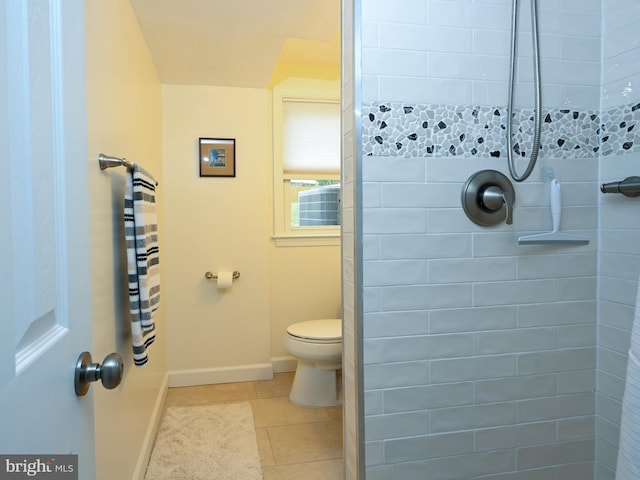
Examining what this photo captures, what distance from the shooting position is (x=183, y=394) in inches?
112

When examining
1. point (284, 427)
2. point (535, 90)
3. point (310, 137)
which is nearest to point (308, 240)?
point (310, 137)

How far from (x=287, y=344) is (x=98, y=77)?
6.07ft

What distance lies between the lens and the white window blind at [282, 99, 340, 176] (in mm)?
3250

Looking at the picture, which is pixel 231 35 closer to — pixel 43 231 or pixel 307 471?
pixel 43 231

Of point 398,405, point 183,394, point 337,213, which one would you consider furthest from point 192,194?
point 398,405

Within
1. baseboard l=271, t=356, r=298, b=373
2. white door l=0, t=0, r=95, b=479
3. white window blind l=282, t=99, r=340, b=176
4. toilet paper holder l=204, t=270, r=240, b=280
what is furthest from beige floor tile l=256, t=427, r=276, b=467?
white window blind l=282, t=99, r=340, b=176

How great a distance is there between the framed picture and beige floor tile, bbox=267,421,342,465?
1704mm

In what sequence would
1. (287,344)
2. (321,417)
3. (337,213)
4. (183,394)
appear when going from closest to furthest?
(321,417), (287,344), (183,394), (337,213)

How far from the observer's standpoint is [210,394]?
285 centimetres

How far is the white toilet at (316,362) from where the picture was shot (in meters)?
2.54

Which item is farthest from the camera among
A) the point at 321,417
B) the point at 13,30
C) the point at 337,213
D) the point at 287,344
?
the point at 337,213

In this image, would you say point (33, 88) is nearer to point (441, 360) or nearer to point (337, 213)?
point (441, 360)

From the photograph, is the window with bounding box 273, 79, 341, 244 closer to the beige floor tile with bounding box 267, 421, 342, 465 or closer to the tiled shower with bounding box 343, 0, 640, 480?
the beige floor tile with bounding box 267, 421, 342, 465

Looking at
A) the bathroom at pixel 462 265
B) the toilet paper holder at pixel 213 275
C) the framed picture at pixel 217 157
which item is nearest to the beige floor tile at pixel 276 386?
the toilet paper holder at pixel 213 275
